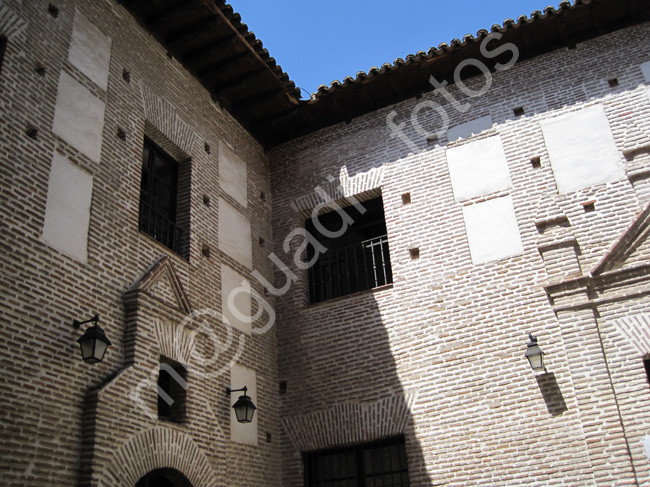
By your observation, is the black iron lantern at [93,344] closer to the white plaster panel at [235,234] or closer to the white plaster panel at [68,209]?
the white plaster panel at [68,209]

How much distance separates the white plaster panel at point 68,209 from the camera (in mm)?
6289

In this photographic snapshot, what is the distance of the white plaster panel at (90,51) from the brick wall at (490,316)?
147 inches

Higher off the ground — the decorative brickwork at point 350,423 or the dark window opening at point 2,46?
the dark window opening at point 2,46

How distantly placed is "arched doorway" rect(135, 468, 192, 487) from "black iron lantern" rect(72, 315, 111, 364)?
5.24ft

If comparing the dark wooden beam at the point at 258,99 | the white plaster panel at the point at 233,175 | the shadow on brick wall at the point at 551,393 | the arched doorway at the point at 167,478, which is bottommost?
the arched doorway at the point at 167,478

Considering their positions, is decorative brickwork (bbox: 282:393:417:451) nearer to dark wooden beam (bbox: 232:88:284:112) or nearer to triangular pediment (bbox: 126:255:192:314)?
triangular pediment (bbox: 126:255:192:314)

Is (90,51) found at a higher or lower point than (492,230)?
higher

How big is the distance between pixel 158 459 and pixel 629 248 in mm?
5664

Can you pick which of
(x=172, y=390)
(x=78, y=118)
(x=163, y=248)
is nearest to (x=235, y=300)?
(x=163, y=248)

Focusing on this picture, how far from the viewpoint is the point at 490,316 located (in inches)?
330

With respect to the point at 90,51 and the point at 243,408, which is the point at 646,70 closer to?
the point at 243,408

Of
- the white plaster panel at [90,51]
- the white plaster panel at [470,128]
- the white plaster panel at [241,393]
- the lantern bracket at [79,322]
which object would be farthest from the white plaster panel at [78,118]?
the white plaster panel at [470,128]

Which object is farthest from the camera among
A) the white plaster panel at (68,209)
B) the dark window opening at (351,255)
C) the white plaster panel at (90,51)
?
the dark window opening at (351,255)

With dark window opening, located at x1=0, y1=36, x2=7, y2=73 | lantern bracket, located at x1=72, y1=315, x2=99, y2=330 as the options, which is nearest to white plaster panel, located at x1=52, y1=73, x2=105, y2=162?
dark window opening, located at x1=0, y1=36, x2=7, y2=73
